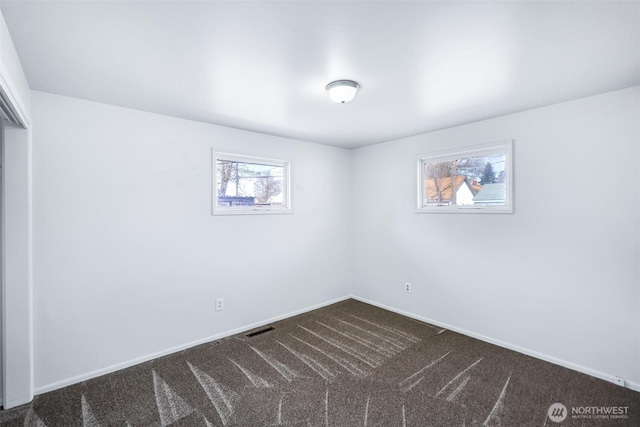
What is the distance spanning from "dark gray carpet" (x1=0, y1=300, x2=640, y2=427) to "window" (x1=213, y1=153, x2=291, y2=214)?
4.91 feet

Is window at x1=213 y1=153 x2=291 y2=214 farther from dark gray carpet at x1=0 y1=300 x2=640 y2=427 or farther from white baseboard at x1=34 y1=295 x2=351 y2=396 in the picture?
dark gray carpet at x1=0 y1=300 x2=640 y2=427

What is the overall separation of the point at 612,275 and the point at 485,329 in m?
1.21

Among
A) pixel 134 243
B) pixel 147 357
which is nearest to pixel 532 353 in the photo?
pixel 147 357

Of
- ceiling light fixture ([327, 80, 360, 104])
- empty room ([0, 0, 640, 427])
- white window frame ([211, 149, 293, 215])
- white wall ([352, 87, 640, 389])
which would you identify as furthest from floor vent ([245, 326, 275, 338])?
ceiling light fixture ([327, 80, 360, 104])

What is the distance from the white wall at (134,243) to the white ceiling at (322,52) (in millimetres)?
324

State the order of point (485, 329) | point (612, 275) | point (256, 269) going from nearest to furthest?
point (612, 275) < point (485, 329) < point (256, 269)

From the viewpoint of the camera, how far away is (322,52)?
5.78 feet

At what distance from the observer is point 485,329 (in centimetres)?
315

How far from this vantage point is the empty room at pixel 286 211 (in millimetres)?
1633

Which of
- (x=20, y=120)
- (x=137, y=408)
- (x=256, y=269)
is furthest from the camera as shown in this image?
(x=256, y=269)

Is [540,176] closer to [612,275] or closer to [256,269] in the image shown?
[612,275]

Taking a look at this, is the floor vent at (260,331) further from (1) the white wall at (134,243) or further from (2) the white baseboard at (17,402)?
(2) the white baseboard at (17,402)

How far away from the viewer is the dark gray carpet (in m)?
2.00

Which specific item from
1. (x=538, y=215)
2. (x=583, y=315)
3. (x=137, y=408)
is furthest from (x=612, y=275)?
(x=137, y=408)
